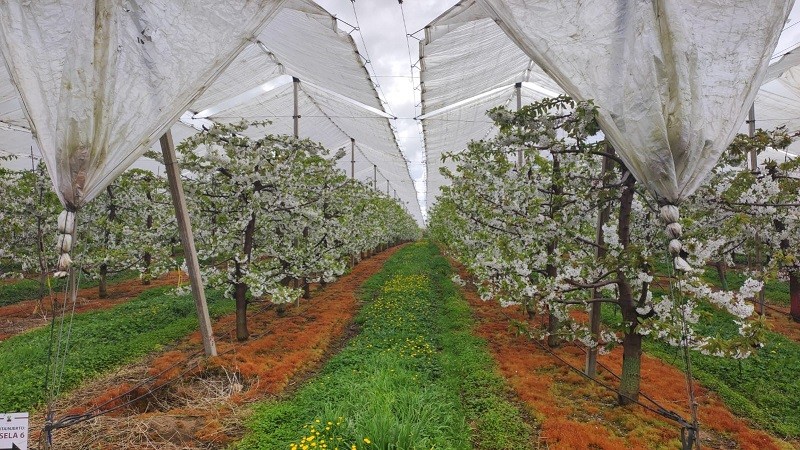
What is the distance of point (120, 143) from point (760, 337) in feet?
19.8

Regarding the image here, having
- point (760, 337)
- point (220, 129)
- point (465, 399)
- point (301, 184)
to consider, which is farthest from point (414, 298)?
point (760, 337)

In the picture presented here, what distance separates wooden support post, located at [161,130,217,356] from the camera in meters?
7.58

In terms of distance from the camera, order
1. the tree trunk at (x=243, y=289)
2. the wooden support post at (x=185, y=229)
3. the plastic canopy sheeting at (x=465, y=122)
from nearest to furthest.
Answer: the wooden support post at (x=185, y=229), the tree trunk at (x=243, y=289), the plastic canopy sheeting at (x=465, y=122)

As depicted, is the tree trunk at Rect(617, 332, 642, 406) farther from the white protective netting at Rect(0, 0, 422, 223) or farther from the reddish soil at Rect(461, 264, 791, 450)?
the white protective netting at Rect(0, 0, 422, 223)

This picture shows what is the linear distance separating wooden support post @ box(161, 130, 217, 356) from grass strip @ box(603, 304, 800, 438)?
793 cm

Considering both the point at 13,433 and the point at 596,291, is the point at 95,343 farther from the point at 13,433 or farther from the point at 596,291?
the point at 596,291

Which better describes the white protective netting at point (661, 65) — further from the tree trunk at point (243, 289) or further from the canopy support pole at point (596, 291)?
the tree trunk at point (243, 289)

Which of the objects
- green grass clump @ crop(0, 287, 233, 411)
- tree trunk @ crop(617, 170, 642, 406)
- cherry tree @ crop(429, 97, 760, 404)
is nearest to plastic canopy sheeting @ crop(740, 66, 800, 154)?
cherry tree @ crop(429, 97, 760, 404)

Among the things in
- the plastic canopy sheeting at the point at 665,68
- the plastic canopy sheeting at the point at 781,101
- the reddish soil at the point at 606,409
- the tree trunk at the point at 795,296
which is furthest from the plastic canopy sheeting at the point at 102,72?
the plastic canopy sheeting at the point at 781,101

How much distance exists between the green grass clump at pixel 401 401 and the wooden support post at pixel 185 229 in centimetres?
238

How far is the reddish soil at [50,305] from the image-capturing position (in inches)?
485

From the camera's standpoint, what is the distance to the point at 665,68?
3346mm

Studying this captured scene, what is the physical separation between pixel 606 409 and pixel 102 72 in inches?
294

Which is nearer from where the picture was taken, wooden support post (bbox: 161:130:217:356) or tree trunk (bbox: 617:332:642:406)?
tree trunk (bbox: 617:332:642:406)
